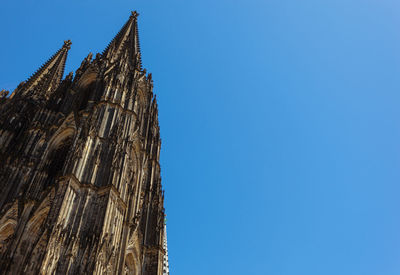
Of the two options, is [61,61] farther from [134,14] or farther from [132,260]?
[132,260]

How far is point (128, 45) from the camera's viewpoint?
38531 millimetres

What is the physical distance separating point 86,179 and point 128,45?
2120cm

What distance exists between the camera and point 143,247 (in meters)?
24.7

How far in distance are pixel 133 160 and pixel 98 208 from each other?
833 cm

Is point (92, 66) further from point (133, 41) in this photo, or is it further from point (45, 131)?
point (45, 131)

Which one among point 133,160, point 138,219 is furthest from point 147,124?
point 138,219

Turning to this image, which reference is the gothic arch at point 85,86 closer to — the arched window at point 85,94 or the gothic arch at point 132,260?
the arched window at point 85,94

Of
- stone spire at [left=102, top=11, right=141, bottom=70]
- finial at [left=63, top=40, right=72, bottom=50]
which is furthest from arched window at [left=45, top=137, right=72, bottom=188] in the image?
finial at [left=63, top=40, right=72, bottom=50]

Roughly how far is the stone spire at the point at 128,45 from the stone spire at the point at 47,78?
26.7 feet

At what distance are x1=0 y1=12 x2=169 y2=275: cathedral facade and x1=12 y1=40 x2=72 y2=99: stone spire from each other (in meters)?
3.83

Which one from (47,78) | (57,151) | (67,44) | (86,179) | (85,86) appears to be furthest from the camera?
(67,44)

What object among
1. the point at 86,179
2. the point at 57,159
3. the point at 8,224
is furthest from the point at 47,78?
the point at 86,179

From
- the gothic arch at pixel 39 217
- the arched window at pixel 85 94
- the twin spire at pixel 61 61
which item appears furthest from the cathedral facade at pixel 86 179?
the twin spire at pixel 61 61

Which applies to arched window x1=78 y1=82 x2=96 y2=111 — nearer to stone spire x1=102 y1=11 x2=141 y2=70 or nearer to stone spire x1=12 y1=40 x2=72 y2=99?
stone spire x1=102 y1=11 x2=141 y2=70
